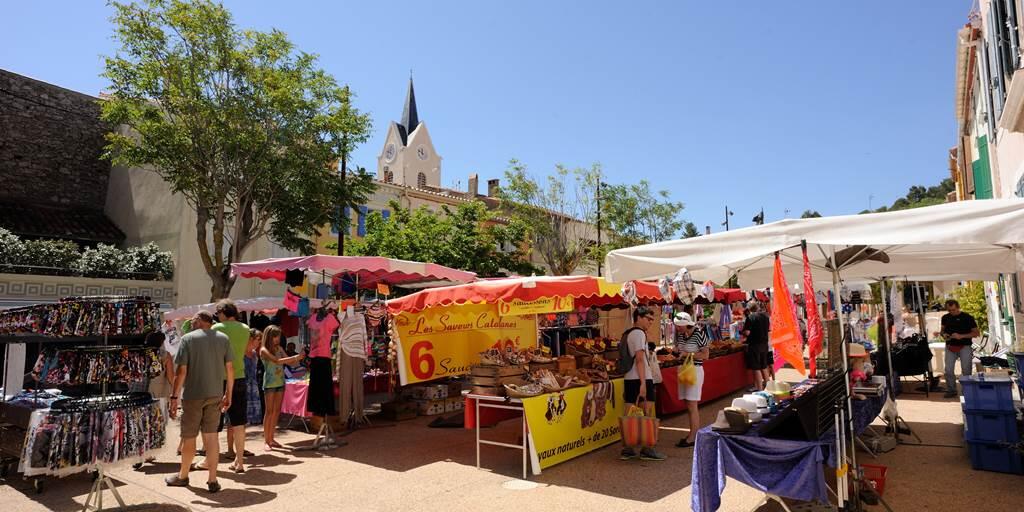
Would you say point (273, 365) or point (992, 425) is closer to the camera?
point (992, 425)

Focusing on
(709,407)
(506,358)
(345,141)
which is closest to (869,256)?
(506,358)

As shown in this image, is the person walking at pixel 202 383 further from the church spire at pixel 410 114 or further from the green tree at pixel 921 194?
the green tree at pixel 921 194

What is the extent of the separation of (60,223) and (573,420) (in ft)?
72.1

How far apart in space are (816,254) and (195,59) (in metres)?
15.2

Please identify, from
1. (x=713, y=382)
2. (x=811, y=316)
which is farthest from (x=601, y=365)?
(x=811, y=316)

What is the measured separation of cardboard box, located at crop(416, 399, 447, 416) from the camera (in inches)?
435

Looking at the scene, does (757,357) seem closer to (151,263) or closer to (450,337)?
(450,337)

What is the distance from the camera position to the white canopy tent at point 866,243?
15.0 feet

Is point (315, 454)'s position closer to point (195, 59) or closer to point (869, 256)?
point (869, 256)

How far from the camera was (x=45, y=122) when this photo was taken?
2230 cm

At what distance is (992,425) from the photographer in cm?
627

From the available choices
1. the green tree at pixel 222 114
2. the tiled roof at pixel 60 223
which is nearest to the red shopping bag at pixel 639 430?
the green tree at pixel 222 114

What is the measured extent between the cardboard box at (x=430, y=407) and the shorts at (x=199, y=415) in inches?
201

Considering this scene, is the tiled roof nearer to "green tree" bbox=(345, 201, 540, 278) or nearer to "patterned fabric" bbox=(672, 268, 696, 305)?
"green tree" bbox=(345, 201, 540, 278)
